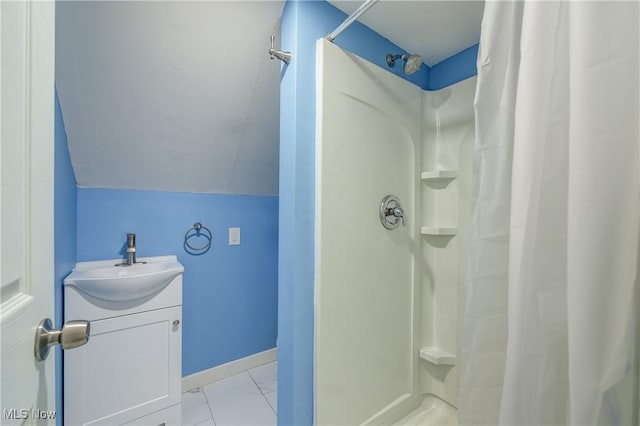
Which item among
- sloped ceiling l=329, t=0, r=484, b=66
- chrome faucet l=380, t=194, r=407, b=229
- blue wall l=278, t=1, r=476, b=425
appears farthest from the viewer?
chrome faucet l=380, t=194, r=407, b=229

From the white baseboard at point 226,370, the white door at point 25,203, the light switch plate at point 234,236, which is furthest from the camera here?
the light switch plate at point 234,236

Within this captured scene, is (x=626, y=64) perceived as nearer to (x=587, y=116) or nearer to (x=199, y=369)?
(x=587, y=116)

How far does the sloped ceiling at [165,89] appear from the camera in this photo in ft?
3.70

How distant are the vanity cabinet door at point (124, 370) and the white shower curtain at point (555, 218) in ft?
4.81

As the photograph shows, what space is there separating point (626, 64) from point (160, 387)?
211cm

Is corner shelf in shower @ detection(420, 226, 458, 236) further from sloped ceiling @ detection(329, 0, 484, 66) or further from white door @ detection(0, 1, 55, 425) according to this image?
white door @ detection(0, 1, 55, 425)

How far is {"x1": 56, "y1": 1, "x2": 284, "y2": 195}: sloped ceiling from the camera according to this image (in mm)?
1129

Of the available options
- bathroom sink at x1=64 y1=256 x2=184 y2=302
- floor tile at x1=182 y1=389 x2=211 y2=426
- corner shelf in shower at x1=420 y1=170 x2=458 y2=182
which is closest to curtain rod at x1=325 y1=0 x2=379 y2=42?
corner shelf in shower at x1=420 y1=170 x2=458 y2=182

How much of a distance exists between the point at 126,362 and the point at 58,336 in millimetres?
1179

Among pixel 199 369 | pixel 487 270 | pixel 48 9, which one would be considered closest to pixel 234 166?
pixel 48 9

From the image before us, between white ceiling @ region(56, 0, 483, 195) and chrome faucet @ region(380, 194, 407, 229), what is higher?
white ceiling @ region(56, 0, 483, 195)

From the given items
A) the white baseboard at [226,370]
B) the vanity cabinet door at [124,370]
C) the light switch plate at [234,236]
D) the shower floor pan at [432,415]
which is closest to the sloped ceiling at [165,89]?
the light switch plate at [234,236]

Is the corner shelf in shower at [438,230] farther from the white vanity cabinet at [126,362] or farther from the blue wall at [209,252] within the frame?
the white vanity cabinet at [126,362]

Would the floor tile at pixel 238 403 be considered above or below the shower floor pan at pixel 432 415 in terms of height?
below
